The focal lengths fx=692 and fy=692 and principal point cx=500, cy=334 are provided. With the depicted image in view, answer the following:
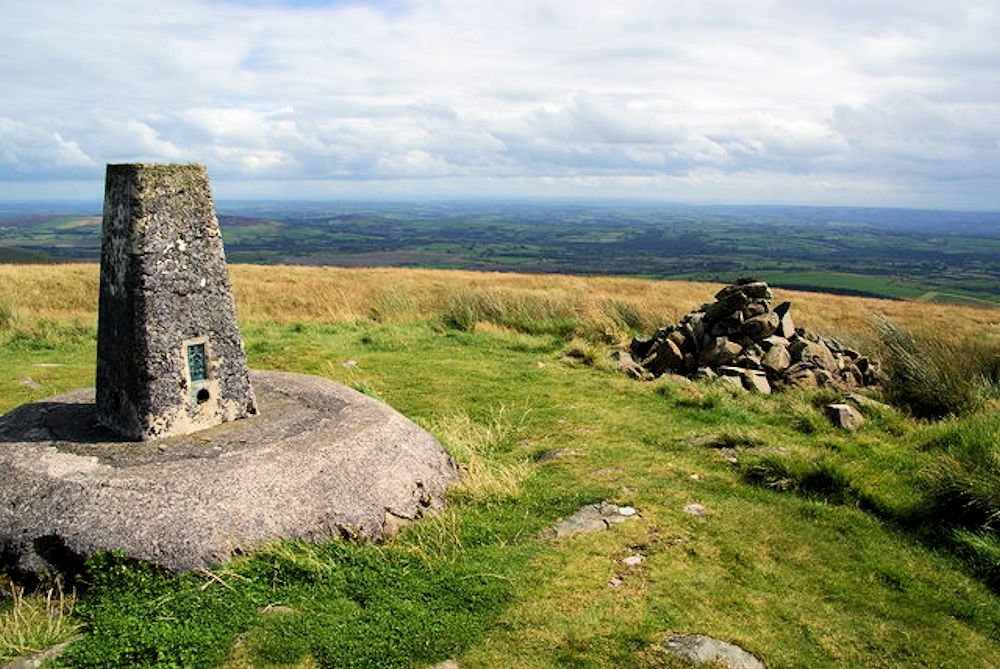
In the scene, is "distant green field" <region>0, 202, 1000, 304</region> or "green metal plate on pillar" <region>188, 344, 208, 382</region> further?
"distant green field" <region>0, 202, 1000, 304</region>

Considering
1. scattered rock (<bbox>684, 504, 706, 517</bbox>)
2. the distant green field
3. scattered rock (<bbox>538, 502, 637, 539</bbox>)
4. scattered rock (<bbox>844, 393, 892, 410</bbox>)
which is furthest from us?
the distant green field

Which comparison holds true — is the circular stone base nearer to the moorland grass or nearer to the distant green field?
the moorland grass

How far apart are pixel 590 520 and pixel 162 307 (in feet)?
14.9

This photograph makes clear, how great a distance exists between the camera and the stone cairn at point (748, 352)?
43.5 feet

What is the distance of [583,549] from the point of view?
593 centimetres

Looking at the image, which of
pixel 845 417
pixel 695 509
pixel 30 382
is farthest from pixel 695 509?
pixel 30 382

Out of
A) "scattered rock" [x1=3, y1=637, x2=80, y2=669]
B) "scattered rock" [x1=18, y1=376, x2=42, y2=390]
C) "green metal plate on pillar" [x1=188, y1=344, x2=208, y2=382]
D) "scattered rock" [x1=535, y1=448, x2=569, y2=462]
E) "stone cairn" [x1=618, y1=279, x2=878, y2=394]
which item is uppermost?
"green metal plate on pillar" [x1=188, y1=344, x2=208, y2=382]

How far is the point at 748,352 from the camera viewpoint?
14.0 m

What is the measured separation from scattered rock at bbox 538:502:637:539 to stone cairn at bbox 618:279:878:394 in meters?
6.94

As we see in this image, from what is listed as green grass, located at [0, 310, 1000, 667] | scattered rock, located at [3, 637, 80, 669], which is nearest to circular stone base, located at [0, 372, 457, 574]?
green grass, located at [0, 310, 1000, 667]

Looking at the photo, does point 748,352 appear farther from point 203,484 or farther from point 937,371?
point 203,484

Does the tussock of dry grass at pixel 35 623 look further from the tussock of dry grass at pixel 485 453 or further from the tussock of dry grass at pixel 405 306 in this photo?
the tussock of dry grass at pixel 405 306

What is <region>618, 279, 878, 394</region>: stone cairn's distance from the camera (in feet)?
43.5

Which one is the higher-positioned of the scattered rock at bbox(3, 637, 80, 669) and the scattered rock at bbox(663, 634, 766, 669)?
the scattered rock at bbox(663, 634, 766, 669)
